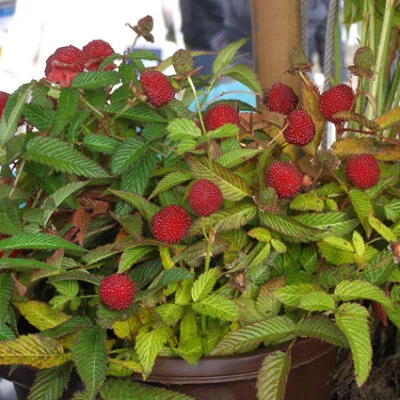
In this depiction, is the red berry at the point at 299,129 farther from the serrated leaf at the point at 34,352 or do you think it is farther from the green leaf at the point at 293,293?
the serrated leaf at the point at 34,352

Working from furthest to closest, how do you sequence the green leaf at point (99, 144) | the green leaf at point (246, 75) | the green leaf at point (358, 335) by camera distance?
1. the green leaf at point (246, 75)
2. the green leaf at point (99, 144)
3. the green leaf at point (358, 335)

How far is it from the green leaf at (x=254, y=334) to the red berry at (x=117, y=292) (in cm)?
8

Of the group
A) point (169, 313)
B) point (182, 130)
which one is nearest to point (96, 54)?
point (182, 130)

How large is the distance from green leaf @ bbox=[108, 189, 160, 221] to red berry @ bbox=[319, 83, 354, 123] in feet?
0.58

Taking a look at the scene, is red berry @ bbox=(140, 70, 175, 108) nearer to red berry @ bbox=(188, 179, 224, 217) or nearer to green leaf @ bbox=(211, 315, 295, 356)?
red berry @ bbox=(188, 179, 224, 217)

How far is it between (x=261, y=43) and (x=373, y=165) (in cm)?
39

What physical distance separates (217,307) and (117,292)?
0.26 feet

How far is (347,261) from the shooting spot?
601 mm

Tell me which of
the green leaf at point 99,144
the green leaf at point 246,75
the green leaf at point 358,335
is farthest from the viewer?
the green leaf at point 246,75

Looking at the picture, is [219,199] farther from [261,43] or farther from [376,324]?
[261,43]

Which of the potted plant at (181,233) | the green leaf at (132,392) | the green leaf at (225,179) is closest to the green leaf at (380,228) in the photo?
the potted plant at (181,233)

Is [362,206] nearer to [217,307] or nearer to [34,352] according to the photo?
[217,307]

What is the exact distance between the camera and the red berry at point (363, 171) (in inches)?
23.5

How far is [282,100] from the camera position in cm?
68
